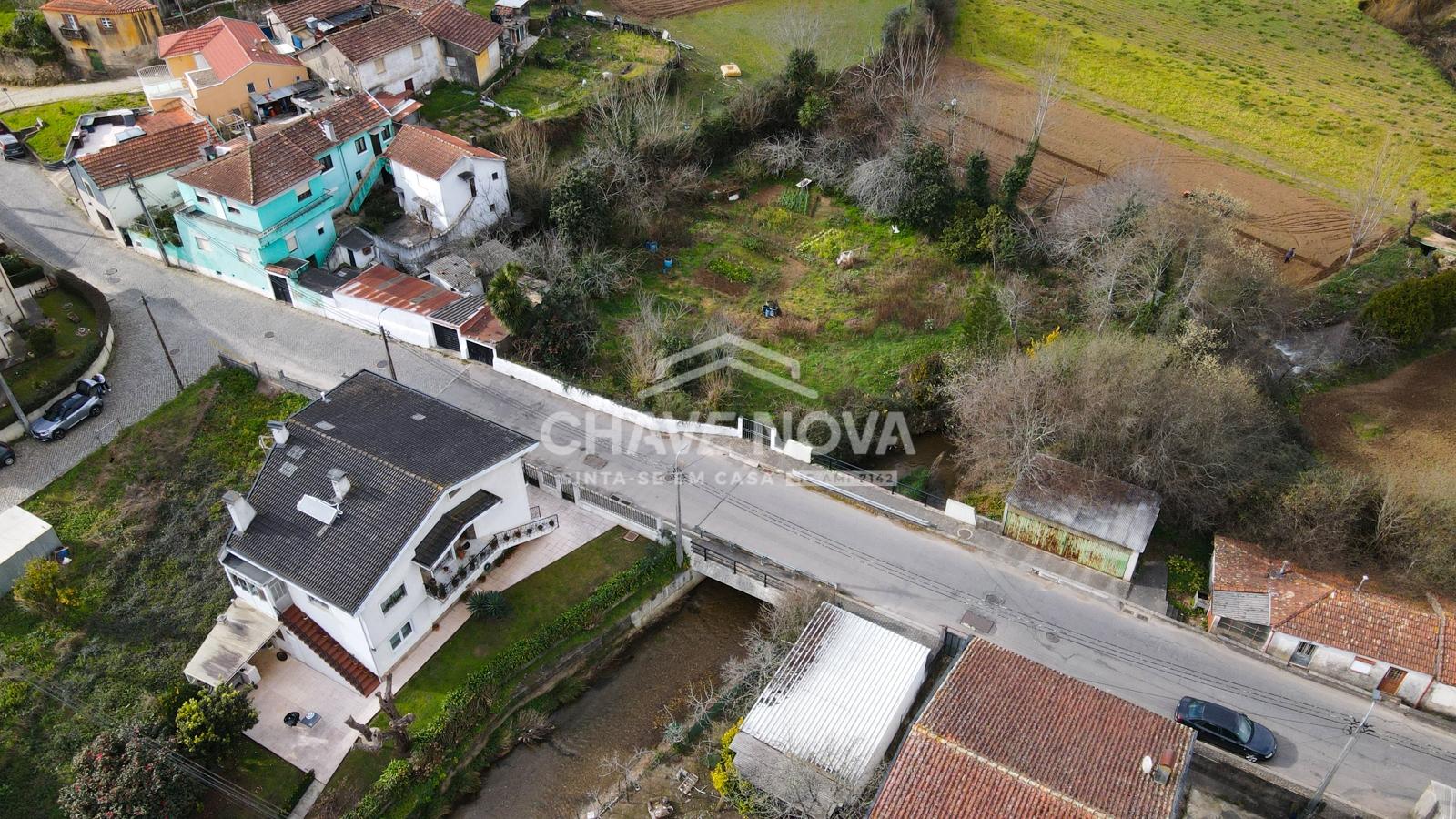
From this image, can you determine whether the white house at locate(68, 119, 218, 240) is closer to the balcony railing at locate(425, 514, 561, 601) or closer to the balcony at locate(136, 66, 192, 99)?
the balcony at locate(136, 66, 192, 99)

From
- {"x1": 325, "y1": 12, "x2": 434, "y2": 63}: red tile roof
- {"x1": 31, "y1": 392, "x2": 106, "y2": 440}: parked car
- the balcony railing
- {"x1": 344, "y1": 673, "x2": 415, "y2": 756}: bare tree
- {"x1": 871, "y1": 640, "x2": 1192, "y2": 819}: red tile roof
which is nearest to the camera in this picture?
→ {"x1": 871, "y1": 640, "x2": 1192, "y2": 819}: red tile roof

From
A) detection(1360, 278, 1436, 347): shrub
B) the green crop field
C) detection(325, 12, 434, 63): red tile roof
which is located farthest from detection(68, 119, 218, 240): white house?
detection(1360, 278, 1436, 347): shrub

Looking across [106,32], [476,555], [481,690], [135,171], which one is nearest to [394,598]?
[476,555]

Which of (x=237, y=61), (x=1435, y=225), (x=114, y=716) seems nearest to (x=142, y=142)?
(x=237, y=61)

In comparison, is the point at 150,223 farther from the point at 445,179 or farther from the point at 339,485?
the point at 339,485

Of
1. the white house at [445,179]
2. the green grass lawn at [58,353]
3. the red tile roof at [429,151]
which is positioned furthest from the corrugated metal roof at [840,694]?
the green grass lawn at [58,353]
